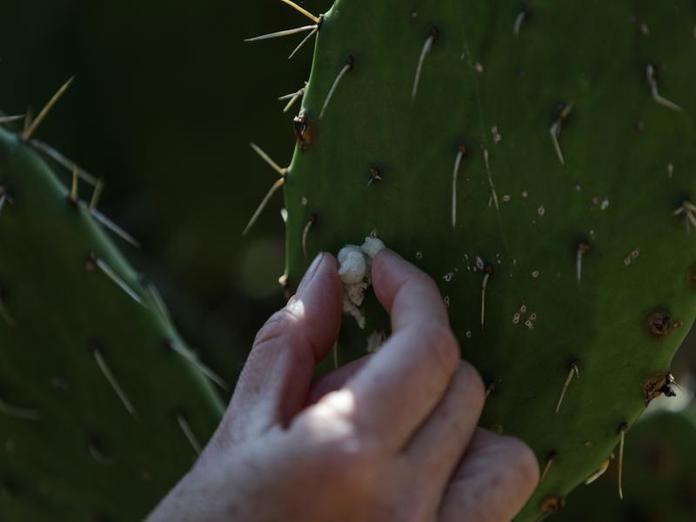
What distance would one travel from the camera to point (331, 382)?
1094mm

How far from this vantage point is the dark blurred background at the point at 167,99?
2.44 meters

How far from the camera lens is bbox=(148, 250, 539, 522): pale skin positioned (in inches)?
33.6

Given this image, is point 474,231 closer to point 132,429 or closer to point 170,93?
point 132,429

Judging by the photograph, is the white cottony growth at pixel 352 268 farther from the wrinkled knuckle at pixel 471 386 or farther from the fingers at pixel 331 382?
the wrinkled knuckle at pixel 471 386

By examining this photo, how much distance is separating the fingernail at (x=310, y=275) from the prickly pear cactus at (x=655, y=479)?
112 centimetres

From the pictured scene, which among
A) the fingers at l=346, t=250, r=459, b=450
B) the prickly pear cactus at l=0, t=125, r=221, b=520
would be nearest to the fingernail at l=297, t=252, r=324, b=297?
the fingers at l=346, t=250, r=459, b=450

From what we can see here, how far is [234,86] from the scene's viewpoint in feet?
8.12

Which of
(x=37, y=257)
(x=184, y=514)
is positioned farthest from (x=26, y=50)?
(x=184, y=514)

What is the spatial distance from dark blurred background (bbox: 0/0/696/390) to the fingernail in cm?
123

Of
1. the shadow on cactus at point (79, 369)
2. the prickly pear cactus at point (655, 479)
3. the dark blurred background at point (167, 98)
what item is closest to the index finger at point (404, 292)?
the shadow on cactus at point (79, 369)

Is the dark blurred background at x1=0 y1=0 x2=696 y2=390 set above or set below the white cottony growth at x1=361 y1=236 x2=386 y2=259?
below

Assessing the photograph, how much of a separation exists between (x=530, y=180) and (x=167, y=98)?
1.52 meters

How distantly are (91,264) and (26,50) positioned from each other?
116 cm

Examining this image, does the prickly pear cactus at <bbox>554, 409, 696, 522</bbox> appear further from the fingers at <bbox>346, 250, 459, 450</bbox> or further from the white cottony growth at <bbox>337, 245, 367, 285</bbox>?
the fingers at <bbox>346, 250, 459, 450</bbox>
